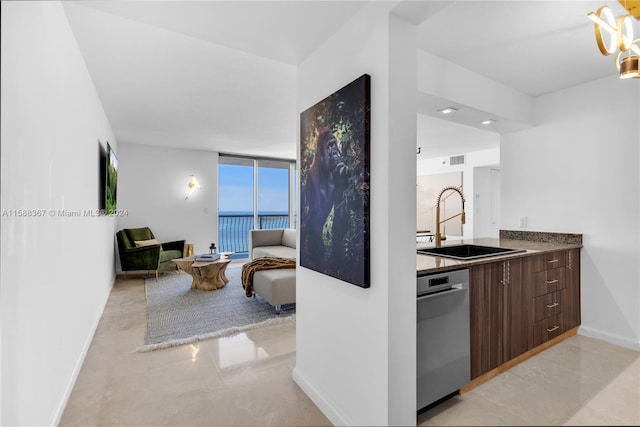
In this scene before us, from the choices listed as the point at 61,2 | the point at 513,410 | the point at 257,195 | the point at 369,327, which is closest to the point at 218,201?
the point at 257,195

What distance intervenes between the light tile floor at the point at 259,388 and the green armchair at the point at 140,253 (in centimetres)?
194

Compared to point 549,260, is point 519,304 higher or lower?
lower

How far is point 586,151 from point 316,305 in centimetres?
266

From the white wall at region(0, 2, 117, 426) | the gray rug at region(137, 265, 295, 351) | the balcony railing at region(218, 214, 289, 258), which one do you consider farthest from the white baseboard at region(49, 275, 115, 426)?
the balcony railing at region(218, 214, 289, 258)

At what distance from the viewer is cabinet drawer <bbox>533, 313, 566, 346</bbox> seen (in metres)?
2.26

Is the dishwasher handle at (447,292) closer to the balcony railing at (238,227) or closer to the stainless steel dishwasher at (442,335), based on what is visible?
the stainless steel dishwasher at (442,335)

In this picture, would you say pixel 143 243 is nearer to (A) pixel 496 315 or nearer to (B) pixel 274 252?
(B) pixel 274 252

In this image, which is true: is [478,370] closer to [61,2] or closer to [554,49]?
[554,49]

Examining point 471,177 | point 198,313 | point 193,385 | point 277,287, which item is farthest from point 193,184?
point 471,177

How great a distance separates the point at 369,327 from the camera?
148 cm

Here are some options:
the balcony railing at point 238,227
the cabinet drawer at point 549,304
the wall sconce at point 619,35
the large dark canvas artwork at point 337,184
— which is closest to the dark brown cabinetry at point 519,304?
the cabinet drawer at point 549,304

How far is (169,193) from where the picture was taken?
20.1 ft

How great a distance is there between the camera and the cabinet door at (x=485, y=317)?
1.83 metres

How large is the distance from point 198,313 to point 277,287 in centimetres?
94
